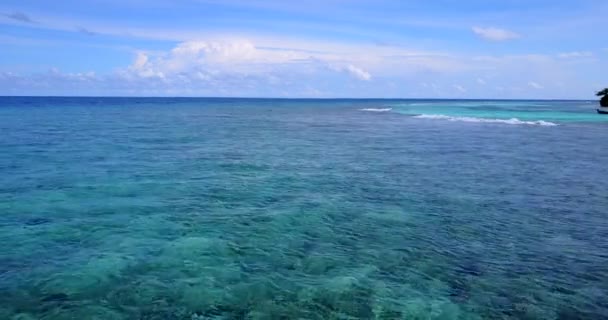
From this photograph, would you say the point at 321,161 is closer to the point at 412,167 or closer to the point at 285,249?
the point at 412,167

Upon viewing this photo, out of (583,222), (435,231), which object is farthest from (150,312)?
(583,222)

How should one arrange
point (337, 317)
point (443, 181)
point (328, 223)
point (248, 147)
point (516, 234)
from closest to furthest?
point (337, 317)
point (516, 234)
point (328, 223)
point (443, 181)
point (248, 147)

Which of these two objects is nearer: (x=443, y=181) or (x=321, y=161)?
(x=443, y=181)

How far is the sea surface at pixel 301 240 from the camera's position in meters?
10.6

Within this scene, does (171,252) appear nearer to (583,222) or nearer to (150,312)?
(150,312)

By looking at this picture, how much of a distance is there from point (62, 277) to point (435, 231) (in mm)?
11403

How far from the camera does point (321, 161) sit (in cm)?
3212

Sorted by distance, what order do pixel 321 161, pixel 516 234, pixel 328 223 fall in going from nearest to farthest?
1. pixel 516 234
2. pixel 328 223
3. pixel 321 161

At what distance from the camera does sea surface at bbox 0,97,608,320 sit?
1059 cm

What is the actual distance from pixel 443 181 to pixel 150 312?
18212 mm

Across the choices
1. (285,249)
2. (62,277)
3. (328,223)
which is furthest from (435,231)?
(62,277)

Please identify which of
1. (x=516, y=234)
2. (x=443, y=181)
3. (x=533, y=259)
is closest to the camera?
(x=533, y=259)

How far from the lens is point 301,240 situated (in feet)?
49.2

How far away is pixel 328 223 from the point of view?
16.9 m
